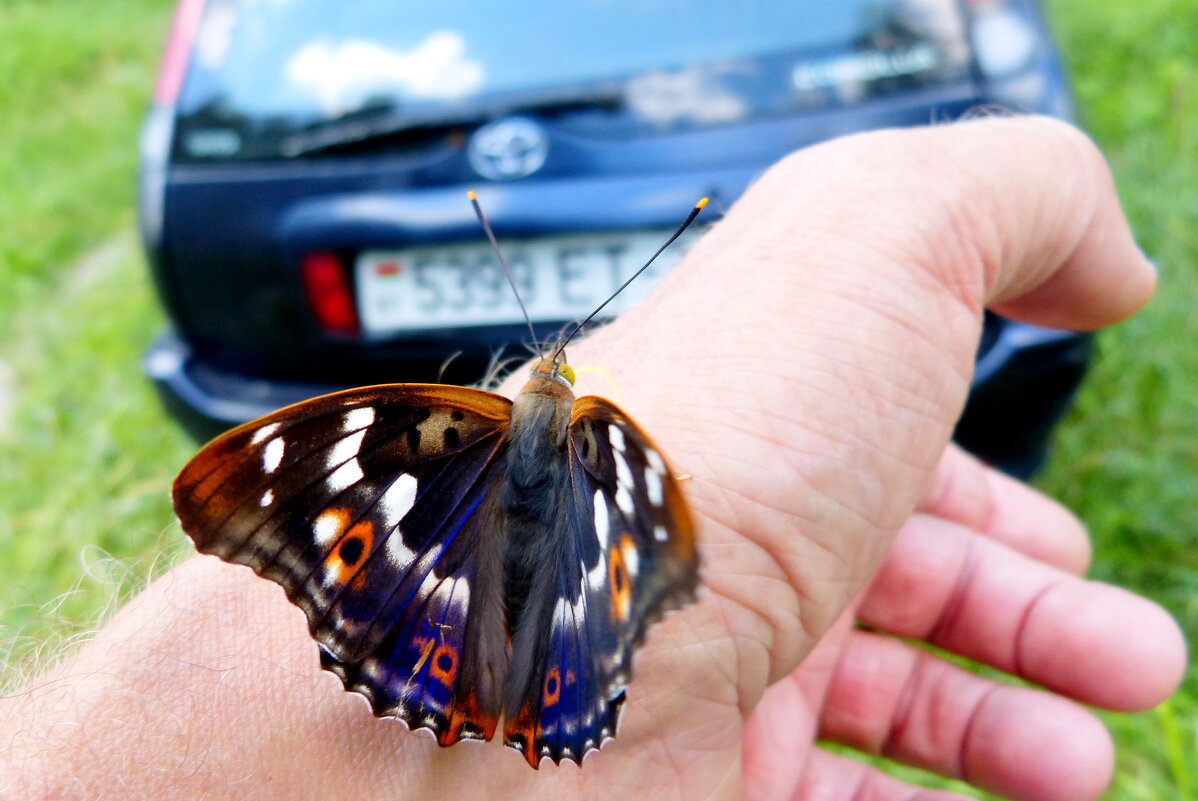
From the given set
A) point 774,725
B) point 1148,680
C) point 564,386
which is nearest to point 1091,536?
point 1148,680

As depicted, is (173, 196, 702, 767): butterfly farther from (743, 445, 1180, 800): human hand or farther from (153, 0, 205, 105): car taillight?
(153, 0, 205, 105): car taillight

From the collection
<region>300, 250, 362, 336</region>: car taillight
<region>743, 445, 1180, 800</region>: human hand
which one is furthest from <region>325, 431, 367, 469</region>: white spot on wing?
<region>300, 250, 362, 336</region>: car taillight

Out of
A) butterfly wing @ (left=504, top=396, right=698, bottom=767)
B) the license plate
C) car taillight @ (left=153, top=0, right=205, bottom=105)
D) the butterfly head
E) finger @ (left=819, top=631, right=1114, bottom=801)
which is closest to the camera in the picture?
butterfly wing @ (left=504, top=396, right=698, bottom=767)

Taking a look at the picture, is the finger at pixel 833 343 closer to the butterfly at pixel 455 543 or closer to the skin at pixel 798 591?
the skin at pixel 798 591

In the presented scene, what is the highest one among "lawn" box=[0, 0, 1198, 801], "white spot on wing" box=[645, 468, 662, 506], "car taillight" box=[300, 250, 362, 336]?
"white spot on wing" box=[645, 468, 662, 506]

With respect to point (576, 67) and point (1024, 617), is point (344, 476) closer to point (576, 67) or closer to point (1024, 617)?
point (1024, 617)

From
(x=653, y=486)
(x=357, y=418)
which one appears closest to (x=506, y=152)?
(x=357, y=418)

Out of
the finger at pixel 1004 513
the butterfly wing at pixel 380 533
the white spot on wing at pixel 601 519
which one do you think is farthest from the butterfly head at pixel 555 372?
the finger at pixel 1004 513
